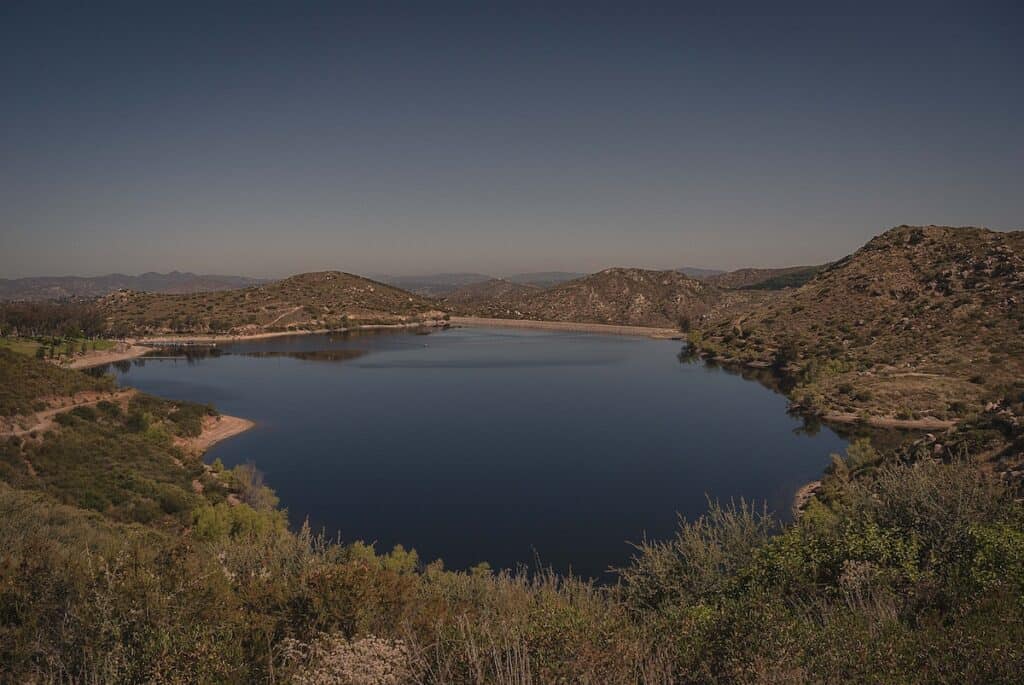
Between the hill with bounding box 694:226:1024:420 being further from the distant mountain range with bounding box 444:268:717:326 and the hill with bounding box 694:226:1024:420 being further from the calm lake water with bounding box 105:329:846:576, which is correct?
the distant mountain range with bounding box 444:268:717:326

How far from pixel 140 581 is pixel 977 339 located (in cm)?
6930

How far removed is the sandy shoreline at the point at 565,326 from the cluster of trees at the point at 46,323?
88819mm

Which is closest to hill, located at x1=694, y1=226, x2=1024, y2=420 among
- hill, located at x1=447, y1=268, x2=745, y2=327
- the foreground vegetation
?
the foreground vegetation

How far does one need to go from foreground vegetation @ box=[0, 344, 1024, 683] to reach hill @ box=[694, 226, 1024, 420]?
29.0m

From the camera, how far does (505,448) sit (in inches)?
1773

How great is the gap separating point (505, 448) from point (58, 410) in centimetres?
3018

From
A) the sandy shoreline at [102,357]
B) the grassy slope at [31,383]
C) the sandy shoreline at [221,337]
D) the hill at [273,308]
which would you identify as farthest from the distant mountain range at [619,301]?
the grassy slope at [31,383]

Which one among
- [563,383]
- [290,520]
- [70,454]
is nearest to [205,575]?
[290,520]

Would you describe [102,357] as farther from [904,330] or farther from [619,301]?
[619,301]

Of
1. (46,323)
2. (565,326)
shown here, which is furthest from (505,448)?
(565,326)

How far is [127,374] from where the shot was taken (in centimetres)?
8144

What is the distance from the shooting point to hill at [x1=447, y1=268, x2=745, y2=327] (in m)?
164

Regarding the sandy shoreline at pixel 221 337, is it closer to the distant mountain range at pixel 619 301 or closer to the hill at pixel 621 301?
the hill at pixel 621 301

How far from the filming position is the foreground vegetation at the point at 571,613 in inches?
290
